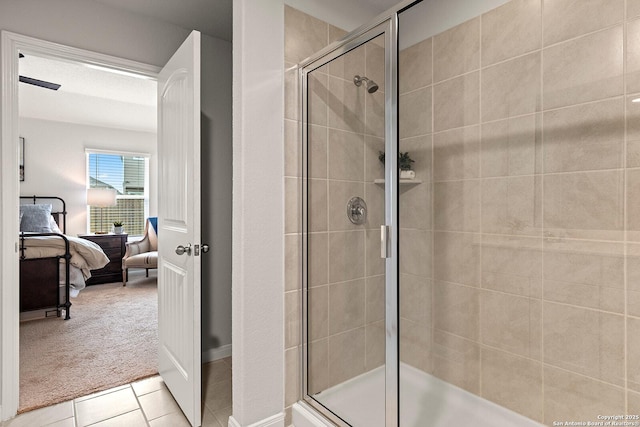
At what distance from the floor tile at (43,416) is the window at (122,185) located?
14.6ft

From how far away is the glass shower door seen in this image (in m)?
1.47

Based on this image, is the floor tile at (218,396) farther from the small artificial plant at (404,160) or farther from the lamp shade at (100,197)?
the lamp shade at (100,197)

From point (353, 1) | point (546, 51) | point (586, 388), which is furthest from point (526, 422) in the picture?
point (353, 1)

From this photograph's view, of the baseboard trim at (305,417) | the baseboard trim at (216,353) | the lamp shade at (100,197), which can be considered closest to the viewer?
the baseboard trim at (305,417)

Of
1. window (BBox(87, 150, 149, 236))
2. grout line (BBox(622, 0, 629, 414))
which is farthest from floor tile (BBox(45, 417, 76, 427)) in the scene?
window (BBox(87, 150, 149, 236))

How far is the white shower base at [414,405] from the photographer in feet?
4.85

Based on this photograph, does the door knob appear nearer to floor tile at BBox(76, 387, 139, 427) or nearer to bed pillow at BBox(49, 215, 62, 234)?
floor tile at BBox(76, 387, 139, 427)

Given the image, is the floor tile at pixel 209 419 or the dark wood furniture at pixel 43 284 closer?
the floor tile at pixel 209 419

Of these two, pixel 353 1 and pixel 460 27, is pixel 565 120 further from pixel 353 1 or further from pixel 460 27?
pixel 353 1

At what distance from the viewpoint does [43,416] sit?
1916 millimetres

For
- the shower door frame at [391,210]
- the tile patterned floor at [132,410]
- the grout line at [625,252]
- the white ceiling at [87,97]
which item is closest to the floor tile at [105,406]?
the tile patterned floor at [132,410]

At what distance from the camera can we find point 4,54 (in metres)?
1.88

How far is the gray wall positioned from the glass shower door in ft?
3.63

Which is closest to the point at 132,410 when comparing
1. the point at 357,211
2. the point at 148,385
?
the point at 148,385
